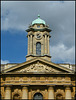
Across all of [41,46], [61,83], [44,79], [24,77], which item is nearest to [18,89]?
[24,77]

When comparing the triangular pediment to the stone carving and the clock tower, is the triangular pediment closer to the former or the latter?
the stone carving

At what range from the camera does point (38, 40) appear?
3931cm

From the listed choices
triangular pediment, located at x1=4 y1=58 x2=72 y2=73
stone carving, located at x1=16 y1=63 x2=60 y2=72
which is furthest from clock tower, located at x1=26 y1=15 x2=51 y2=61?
stone carving, located at x1=16 y1=63 x2=60 y2=72

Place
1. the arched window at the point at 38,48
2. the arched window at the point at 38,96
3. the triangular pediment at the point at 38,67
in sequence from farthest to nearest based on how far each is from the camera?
1. the arched window at the point at 38,48
2. the triangular pediment at the point at 38,67
3. the arched window at the point at 38,96

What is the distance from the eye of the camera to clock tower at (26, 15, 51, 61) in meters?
38.1

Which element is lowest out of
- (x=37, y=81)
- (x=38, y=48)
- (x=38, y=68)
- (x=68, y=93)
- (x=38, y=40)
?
(x=68, y=93)

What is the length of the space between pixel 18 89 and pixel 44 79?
→ 14.1 feet

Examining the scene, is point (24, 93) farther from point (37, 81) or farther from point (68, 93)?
point (68, 93)

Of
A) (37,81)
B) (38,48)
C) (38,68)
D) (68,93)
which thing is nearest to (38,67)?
(38,68)

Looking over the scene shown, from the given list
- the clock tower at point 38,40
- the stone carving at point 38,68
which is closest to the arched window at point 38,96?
the stone carving at point 38,68

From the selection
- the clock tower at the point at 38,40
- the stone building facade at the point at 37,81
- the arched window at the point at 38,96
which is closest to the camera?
the stone building facade at the point at 37,81

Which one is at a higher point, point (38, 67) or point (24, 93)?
point (38, 67)

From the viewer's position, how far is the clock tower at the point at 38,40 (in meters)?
38.1

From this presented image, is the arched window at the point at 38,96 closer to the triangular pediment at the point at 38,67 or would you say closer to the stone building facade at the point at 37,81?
the stone building facade at the point at 37,81
